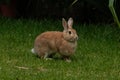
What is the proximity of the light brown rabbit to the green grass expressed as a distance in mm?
136

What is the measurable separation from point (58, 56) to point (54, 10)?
4.74 m

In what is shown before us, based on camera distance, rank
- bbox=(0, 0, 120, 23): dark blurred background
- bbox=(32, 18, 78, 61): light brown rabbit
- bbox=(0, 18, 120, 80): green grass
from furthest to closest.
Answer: bbox=(0, 0, 120, 23): dark blurred background < bbox=(32, 18, 78, 61): light brown rabbit < bbox=(0, 18, 120, 80): green grass

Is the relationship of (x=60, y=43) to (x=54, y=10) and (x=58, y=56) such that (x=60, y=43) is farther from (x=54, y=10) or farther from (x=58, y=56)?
(x=54, y=10)

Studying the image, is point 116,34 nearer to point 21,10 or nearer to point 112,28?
point 112,28

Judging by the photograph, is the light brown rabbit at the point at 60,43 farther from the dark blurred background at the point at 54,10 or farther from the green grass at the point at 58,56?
the dark blurred background at the point at 54,10

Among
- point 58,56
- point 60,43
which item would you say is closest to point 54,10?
point 58,56

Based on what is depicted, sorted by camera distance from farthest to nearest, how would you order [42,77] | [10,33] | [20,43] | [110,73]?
[10,33] → [20,43] → [110,73] → [42,77]

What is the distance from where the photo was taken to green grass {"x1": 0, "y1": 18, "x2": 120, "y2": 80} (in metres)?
6.59

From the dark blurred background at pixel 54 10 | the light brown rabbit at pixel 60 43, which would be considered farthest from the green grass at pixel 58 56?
the dark blurred background at pixel 54 10

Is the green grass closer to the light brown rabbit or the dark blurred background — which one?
the light brown rabbit

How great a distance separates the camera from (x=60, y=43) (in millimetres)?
Answer: 7383

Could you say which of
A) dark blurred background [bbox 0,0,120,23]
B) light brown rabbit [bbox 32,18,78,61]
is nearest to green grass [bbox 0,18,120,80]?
light brown rabbit [bbox 32,18,78,61]

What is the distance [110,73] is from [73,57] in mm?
1097

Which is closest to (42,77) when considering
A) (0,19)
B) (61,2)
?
(0,19)
